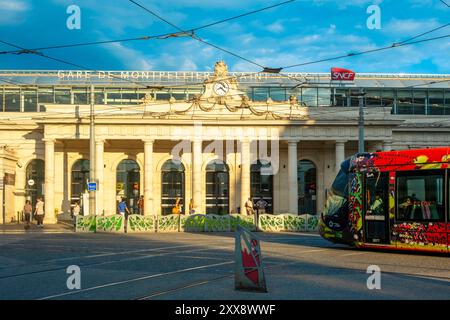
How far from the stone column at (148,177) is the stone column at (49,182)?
24.3 feet

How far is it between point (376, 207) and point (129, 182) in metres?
37.9

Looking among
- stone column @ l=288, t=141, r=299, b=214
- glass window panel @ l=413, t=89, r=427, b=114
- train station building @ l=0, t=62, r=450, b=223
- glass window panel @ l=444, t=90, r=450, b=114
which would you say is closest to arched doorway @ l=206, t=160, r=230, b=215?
train station building @ l=0, t=62, r=450, b=223

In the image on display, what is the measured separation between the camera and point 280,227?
3641cm

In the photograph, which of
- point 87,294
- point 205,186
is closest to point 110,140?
point 205,186

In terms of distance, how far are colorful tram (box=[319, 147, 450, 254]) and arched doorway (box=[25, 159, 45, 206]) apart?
38.0 metres

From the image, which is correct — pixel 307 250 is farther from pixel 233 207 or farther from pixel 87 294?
pixel 233 207

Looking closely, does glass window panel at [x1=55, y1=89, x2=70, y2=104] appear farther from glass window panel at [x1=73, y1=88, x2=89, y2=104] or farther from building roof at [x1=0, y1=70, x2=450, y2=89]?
building roof at [x1=0, y1=70, x2=450, y2=89]

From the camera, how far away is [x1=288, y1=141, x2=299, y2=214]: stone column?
50.7 meters

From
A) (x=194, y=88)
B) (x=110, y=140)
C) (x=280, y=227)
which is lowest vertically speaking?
(x=280, y=227)

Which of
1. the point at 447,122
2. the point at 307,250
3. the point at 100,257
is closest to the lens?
the point at 100,257
